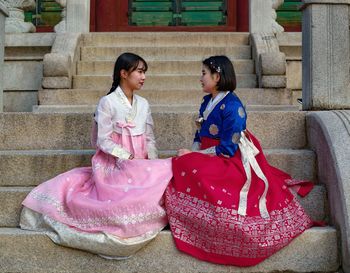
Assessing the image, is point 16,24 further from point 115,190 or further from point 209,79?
point 115,190

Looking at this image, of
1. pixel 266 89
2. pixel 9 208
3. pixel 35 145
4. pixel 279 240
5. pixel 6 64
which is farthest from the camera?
pixel 6 64

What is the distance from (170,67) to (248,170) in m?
3.53

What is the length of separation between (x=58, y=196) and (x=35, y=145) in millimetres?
1083

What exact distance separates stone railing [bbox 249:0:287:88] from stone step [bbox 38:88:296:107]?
0.46 feet

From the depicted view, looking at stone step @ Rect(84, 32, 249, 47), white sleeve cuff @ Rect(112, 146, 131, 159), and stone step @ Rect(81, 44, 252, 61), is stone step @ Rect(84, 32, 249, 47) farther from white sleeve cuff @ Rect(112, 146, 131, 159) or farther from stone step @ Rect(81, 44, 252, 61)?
white sleeve cuff @ Rect(112, 146, 131, 159)

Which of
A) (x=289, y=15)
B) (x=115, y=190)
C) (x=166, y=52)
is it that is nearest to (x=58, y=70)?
(x=166, y=52)

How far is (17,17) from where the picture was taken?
7391 mm

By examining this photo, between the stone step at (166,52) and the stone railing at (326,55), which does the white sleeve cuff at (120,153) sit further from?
the stone step at (166,52)

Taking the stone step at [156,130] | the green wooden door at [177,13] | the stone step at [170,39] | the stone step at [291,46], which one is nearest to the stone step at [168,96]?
the stone step at [291,46]

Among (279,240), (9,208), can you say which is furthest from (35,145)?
(279,240)

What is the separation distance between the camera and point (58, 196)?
11.1 feet

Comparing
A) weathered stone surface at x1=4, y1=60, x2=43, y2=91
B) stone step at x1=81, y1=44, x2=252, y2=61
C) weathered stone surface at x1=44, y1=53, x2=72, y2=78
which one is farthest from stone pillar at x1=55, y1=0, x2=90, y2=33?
weathered stone surface at x1=44, y1=53, x2=72, y2=78

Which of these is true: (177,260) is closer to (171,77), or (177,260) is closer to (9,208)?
(9,208)

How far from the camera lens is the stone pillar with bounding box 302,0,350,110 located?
14.2 ft
